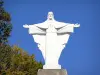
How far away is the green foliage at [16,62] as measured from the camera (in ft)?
72.0

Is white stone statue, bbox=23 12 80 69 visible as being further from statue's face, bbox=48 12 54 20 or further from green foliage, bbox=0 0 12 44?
green foliage, bbox=0 0 12 44

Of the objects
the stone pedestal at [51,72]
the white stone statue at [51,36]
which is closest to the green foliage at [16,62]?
the white stone statue at [51,36]

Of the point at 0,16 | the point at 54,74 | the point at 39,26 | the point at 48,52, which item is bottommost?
the point at 54,74

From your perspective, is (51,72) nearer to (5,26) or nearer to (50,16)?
(50,16)

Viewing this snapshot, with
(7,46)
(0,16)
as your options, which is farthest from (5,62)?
(0,16)

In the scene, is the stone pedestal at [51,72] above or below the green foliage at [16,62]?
below

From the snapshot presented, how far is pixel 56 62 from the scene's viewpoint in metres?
13.5

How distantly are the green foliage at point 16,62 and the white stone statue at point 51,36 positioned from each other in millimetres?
8064

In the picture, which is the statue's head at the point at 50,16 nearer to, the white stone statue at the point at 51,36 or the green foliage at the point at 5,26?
the white stone statue at the point at 51,36

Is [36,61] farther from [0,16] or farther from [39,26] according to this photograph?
[39,26]

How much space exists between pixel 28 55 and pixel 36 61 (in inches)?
33.9

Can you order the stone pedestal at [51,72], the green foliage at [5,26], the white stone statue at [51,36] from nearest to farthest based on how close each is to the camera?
the stone pedestal at [51,72], the white stone statue at [51,36], the green foliage at [5,26]

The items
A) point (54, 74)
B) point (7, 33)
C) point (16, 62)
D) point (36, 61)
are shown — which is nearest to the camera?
point (54, 74)

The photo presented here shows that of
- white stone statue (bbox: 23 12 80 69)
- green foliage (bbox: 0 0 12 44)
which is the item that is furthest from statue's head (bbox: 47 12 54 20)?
green foliage (bbox: 0 0 12 44)
